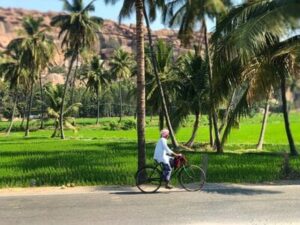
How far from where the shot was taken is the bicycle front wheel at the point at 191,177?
45.2ft

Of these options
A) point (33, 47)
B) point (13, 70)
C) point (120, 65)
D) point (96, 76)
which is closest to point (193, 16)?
point (33, 47)

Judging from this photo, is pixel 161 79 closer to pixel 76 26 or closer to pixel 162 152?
pixel 76 26

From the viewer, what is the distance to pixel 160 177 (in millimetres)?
13484

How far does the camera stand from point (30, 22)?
195ft

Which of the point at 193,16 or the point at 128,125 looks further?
the point at 128,125

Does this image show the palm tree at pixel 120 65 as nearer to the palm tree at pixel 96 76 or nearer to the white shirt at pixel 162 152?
the palm tree at pixel 96 76

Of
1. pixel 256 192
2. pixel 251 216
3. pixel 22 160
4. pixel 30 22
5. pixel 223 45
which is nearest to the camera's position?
pixel 251 216

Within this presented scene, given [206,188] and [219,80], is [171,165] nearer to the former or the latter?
[206,188]

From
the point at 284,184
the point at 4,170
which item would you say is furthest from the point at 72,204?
the point at 4,170

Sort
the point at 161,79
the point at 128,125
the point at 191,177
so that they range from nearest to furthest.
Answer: the point at 191,177, the point at 161,79, the point at 128,125

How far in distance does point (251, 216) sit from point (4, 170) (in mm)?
10913

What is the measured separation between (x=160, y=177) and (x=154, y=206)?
2.27m

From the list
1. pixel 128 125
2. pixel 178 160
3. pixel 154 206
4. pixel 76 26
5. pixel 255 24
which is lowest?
pixel 154 206

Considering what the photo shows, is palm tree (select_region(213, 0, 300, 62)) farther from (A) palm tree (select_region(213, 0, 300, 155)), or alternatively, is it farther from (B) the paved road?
(B) the paved road
